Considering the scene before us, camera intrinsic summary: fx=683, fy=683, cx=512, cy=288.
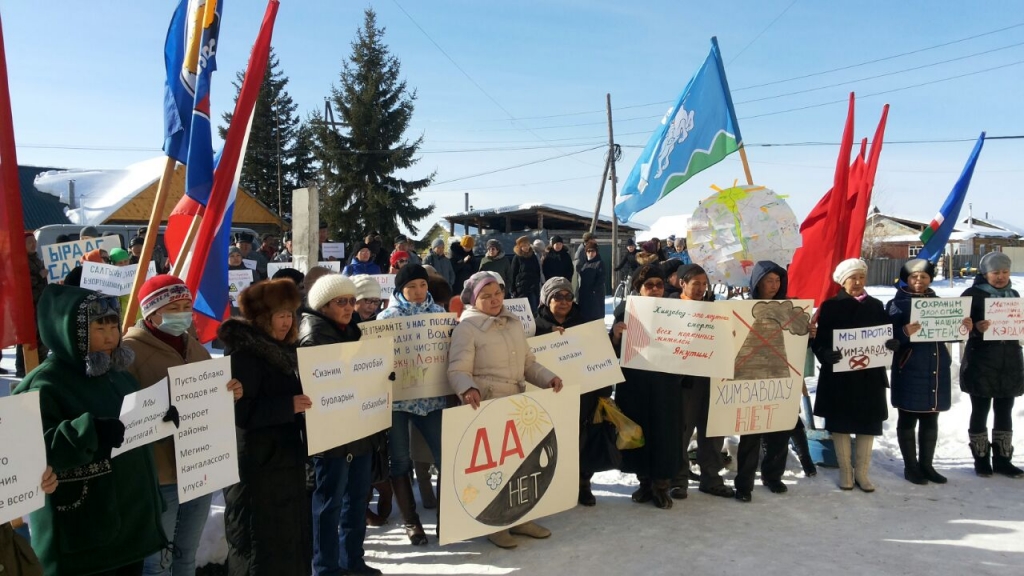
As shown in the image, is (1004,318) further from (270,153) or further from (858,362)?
(270,153)

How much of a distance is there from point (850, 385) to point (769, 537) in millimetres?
1638

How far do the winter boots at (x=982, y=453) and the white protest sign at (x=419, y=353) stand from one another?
192 inches

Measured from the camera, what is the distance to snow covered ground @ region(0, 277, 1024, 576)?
4.36m

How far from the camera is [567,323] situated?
5.43m

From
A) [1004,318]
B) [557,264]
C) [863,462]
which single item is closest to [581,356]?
[863,462]

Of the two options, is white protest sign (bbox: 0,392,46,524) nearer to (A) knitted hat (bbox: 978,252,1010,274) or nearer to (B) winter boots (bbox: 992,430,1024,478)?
(A) knitted hat (bbox: 978,252,1010,274)

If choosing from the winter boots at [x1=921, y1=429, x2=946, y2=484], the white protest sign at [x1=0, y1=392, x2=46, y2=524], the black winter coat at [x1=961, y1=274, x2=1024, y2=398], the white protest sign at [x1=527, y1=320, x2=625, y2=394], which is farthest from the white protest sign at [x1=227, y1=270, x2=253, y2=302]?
the black winter coat at [x1=961, y1=274, x2=1024, y2=398]

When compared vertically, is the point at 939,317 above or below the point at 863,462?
above

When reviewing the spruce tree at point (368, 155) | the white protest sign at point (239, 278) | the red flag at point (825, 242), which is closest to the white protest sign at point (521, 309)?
the red flag at point (825, 242)

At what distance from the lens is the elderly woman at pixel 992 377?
602 centimetres

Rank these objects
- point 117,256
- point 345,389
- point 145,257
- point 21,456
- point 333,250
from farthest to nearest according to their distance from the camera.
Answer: point 333,250 → point 117,256 → point 345,389 → point 145,257 → point 21,456

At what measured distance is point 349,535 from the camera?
4.19m

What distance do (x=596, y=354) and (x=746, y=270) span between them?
2039 mm

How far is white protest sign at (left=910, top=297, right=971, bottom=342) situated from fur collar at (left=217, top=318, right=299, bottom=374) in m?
5.05
